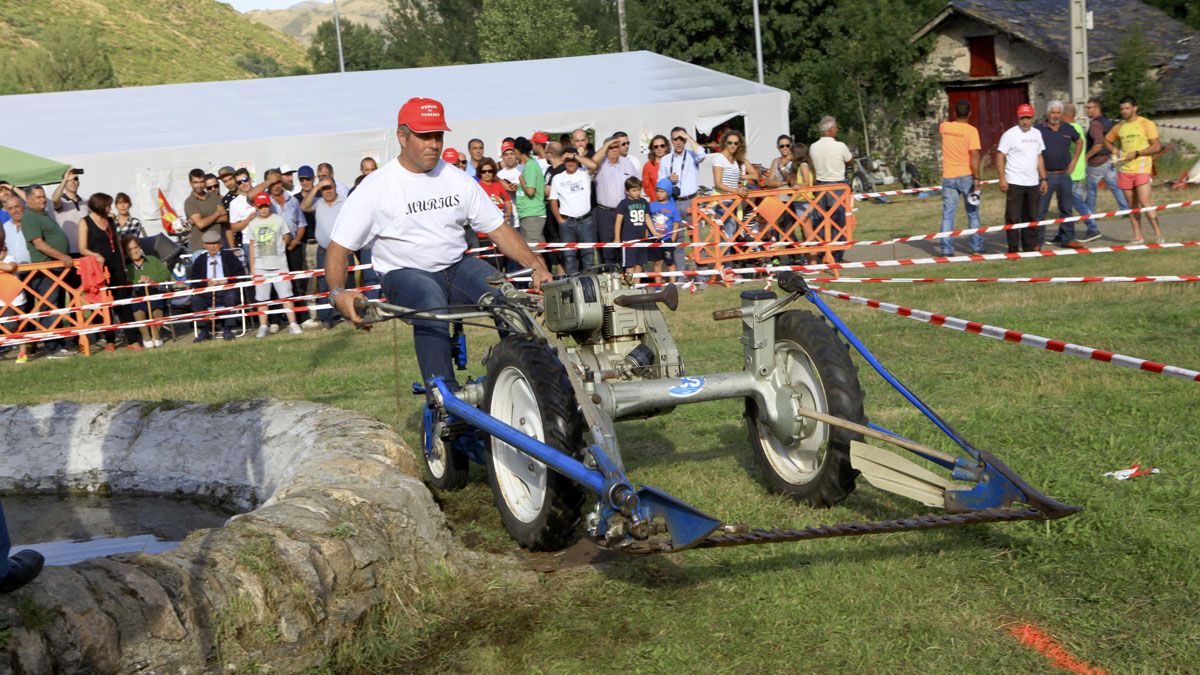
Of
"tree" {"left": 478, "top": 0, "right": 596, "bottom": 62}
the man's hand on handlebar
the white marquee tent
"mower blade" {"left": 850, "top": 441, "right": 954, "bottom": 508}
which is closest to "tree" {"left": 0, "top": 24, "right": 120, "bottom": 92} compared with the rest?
"tree" {"left": 478, "top": 0, "right": 596, "bottom": 62}

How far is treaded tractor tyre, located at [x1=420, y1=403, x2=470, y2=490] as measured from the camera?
704 centimetres

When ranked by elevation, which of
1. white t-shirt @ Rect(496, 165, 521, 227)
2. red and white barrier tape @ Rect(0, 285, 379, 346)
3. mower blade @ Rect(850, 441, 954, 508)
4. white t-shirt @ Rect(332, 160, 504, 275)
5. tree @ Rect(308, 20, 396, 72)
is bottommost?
mower blade @ Rect(850, 441, 954, 508)

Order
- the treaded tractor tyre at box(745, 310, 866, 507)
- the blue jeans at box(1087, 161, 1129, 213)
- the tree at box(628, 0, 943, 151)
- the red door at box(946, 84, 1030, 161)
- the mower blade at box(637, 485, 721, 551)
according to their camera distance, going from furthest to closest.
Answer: the tree at box(628, 0, 943, 151) → the red door at box(946, 84, 1030, 161) → the blue jeans at box(1087, 161, 1129, 213) → the treaded tractor tyre at box(745, 310, 866, 507) → the mower blade at box(637, 485, 721, 551)

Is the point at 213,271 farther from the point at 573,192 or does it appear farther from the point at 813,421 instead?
the point at 813,421

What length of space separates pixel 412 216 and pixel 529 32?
66.4 meters

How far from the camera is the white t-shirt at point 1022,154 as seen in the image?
1639cm

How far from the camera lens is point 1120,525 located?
17.3ft

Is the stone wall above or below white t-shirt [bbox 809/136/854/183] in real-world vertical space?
below

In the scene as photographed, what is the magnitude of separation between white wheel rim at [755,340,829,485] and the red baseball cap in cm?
209

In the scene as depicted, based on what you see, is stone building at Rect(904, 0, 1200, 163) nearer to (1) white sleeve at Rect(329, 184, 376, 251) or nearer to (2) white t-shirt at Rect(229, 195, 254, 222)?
(2) white t-shirt at Rect(229, 195, 254, 222)

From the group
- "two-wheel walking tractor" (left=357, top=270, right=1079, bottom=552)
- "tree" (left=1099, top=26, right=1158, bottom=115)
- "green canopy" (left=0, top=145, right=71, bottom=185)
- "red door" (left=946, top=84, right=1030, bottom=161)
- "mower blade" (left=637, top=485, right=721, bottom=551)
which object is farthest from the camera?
"red door" (left=946, top=84, right=1030, bottom=161)

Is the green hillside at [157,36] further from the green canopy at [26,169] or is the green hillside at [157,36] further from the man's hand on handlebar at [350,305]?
the man's hand on handlebar at [350,305]

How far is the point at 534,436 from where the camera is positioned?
596 centimetres

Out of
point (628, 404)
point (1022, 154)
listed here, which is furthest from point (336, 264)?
point (1022, 154)
